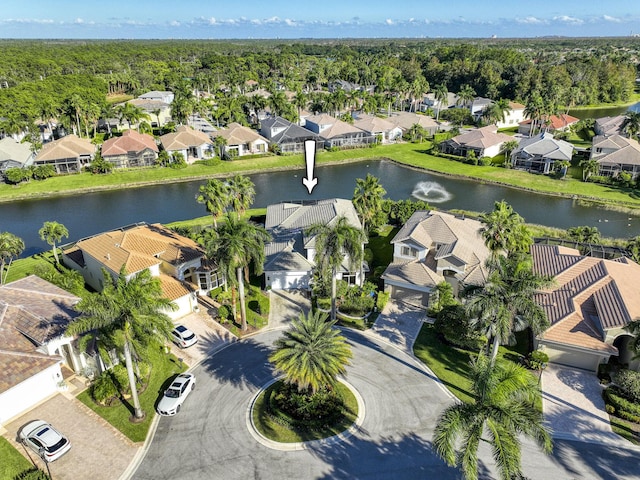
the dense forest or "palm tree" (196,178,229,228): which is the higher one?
the dense forest

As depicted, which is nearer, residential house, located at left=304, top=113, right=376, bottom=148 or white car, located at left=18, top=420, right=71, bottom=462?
white car, located at left=18, top=420, right=71, bottom=462

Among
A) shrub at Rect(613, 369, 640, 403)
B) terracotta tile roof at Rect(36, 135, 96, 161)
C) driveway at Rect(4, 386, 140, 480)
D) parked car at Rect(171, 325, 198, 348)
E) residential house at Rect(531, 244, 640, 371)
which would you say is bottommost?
driveway at Rect(4, 386, 140, 480)

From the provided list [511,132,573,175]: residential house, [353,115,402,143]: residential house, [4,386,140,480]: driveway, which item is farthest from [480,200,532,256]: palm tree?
[353,115,402,143]: residential house

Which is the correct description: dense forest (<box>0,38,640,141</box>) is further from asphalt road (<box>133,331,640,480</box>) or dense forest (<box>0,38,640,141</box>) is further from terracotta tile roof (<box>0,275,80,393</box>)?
asphalt road (<box>133,331,640,480</box>)

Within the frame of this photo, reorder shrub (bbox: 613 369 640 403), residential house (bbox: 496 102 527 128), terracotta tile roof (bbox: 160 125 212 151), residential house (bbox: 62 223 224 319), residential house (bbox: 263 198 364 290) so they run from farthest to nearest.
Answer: residential house (bbox: 496 102 527 128) → terracotta tile roof (bbox: 160 125 212 151) → residential house (bbox: 263 198 364 290) → residential house (bbox: 62 223 224 319) → shrub (bbox: 613 369 640 403)

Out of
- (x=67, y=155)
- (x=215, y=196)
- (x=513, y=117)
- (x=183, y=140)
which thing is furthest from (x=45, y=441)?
(x=513, y=117)

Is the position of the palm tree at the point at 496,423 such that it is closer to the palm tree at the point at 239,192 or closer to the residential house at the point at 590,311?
the residential house at the point at 590,311
